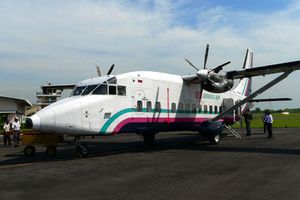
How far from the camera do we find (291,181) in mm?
8148

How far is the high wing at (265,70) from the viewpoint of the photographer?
635 inches

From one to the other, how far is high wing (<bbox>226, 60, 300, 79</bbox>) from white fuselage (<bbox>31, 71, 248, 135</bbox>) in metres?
2.35

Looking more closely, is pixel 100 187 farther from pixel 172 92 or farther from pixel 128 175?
pixel 172 92

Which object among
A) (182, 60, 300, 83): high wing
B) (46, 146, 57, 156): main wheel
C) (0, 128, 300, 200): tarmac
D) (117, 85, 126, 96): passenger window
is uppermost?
→ (182, 60, 300, 83): high wing

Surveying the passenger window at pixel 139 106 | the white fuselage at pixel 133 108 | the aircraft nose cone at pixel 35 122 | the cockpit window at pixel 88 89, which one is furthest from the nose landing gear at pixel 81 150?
the passenger window at pixel 139 106

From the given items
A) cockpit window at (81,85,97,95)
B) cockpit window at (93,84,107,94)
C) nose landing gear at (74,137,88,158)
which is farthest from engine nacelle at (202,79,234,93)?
nose landing gear at (74,137,88,158)

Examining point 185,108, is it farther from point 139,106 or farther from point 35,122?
point 35,122

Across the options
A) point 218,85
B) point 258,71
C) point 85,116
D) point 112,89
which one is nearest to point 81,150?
point 85,116

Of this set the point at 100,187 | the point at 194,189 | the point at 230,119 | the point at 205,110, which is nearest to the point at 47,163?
the point at 100,187

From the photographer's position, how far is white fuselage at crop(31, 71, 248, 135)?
12.2m

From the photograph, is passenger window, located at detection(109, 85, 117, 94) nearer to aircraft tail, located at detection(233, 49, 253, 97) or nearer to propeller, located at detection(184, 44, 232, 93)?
propeller, located at detection(184, 44, 232, 93)

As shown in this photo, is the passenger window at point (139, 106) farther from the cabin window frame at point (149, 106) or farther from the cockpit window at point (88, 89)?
the cockpit window at point (88, 89)

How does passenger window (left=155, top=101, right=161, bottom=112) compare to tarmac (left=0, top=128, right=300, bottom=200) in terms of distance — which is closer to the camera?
tarmac (left=0, top=128, right=300, bottom=200)

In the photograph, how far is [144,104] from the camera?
15.7m
